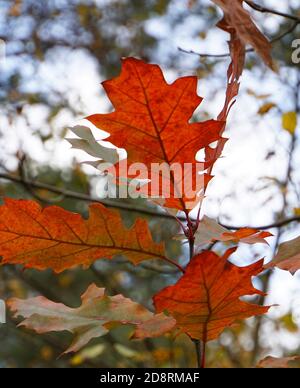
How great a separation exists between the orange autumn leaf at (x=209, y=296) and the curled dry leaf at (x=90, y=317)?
4 cm

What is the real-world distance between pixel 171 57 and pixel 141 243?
360 centimetres

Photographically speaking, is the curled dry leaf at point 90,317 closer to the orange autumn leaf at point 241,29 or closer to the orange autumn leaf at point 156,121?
the orange autumn leaf at point 156,121

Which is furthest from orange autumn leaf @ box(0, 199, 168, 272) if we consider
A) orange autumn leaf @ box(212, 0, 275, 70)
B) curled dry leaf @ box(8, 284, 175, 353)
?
orange autumn leaf @ box(212, 0, 275, 70)

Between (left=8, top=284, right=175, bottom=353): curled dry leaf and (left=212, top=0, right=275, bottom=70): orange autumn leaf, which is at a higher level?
(left=212, top=0, right=275, bottom=70): orange autumn leaf

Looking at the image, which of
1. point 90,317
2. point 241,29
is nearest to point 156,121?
point 241,29

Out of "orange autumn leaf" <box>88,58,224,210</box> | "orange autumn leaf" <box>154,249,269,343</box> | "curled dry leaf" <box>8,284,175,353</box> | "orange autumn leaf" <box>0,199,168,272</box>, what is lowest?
"curled dry leaf" <box>8,284,175,353</box>

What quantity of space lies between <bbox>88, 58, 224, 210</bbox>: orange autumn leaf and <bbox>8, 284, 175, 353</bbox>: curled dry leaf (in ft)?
0.58

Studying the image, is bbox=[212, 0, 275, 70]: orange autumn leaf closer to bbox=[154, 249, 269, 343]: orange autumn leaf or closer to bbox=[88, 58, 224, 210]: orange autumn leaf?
bbox=[88, 58, 224, 210]: orange autumn leaf

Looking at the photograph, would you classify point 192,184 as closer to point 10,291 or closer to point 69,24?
point 69,24

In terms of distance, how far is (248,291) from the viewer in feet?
2.40

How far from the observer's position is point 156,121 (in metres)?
0.73

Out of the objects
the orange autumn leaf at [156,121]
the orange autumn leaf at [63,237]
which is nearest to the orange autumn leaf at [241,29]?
the orange autumn leaf at [156,121]

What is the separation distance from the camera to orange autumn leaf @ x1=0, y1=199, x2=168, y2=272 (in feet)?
2.54
